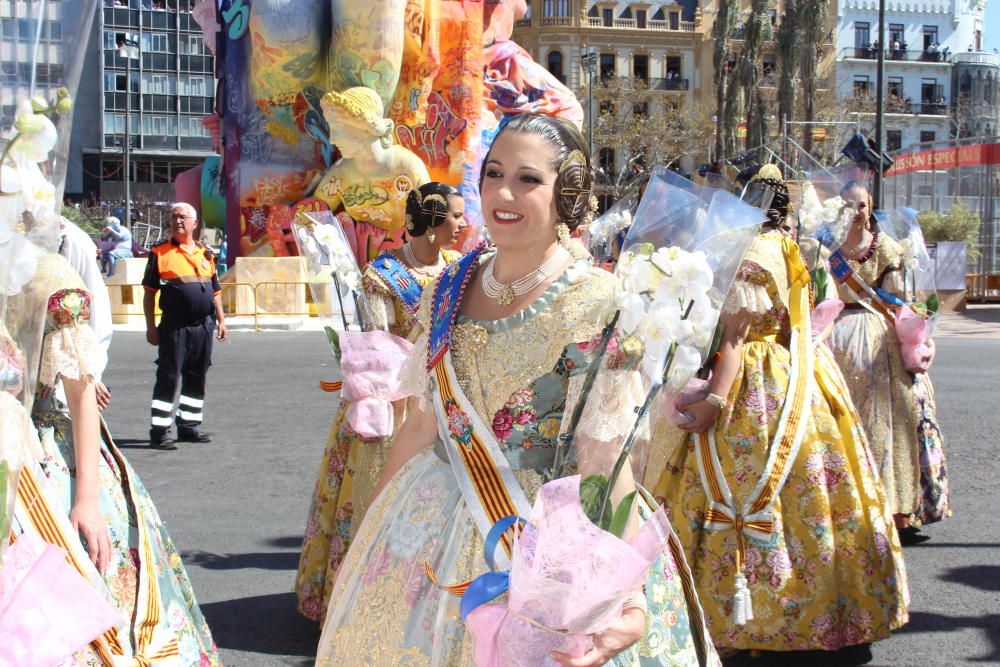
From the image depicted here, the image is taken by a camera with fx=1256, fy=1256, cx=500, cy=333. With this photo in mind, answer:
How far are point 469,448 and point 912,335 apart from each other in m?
4.15

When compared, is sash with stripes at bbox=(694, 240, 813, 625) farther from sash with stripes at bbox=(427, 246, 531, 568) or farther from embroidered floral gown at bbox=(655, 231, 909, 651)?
sash with stripes at bbox=(427, 246, 531, 568)

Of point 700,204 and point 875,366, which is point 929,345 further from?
point 700,204

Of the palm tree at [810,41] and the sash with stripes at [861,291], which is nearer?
the sash with stripes at [861,291]

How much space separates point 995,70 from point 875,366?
64.9 meters

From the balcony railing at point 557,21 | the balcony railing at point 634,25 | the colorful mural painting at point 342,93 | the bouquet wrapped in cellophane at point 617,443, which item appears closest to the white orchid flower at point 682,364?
the bouquet wrapped in cellophane at point 617,443

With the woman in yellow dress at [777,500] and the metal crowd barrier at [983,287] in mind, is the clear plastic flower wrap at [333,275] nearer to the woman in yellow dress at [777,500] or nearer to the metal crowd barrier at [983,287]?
the woman in yellow dress at [777,500]

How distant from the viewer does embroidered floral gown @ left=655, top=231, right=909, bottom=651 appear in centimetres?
446

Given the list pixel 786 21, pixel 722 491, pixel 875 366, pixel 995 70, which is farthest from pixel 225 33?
pixel 995 70

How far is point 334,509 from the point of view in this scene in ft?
16.3

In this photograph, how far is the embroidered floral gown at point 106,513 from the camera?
3162 millimetres

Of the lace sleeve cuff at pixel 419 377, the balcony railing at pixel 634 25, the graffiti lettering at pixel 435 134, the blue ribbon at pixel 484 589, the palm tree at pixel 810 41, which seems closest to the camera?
the blue ribbon at pixel 484 589

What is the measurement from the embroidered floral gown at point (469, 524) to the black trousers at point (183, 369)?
22.4 feet

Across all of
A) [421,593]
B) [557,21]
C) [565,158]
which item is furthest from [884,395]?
[557,21]

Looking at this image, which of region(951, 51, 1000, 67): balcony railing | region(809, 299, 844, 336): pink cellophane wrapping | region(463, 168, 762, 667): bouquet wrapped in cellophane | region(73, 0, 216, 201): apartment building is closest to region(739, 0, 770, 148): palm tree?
region(951, 51, 1000, 67): balcony railing
